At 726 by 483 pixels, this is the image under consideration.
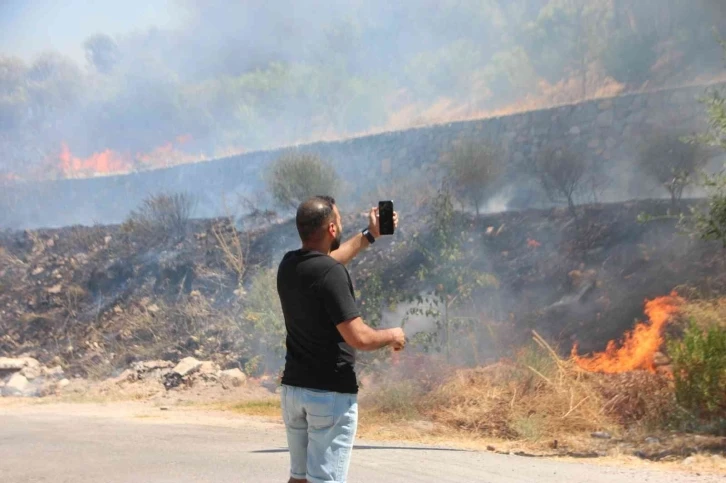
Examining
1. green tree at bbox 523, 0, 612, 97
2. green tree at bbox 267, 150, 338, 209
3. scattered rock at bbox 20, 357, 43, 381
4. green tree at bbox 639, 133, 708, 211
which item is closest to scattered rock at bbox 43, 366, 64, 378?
scattered rock at bbox 20, 357, 43, 381

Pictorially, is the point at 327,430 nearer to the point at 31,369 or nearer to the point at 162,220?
the point at 31,369

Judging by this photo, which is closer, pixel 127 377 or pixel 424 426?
pixel 424 426

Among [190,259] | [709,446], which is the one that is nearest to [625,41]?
[190,259]

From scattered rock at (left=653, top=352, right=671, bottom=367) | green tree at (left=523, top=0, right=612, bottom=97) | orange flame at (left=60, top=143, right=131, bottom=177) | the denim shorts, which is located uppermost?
green tree at (left=523, top=0, right=612, bottom=97)

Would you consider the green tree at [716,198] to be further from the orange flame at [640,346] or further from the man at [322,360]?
the man at [322,360]

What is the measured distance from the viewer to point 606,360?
36.3 ft

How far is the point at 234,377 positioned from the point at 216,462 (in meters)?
6.93

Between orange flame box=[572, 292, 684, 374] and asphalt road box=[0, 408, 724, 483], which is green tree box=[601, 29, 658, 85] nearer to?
orange flame box=[572, 292, 684, 374]

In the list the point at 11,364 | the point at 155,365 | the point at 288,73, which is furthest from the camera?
the point at 288,73

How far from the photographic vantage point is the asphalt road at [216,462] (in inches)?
237

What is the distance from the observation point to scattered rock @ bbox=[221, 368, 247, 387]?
13344mm

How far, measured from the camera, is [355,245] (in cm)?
430

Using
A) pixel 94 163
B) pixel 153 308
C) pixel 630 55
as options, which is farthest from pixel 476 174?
pixel 94 163

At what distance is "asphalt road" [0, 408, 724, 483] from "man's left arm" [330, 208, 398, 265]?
2.20 m
